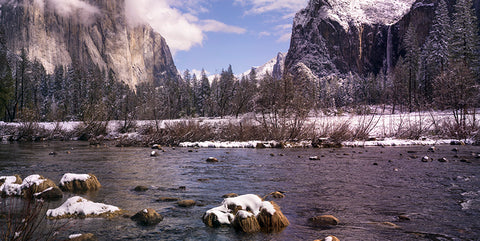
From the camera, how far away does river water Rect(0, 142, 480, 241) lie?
5.57 meters

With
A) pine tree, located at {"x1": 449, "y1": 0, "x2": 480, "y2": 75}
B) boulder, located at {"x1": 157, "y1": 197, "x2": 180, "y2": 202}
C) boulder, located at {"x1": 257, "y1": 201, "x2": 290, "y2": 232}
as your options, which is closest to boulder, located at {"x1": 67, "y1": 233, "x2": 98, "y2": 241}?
boulder, located at {"x1": 157, "y1": 197, "x2": 180, "y2": 202}

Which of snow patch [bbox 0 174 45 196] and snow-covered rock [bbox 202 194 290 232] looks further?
snow patch [bbox 0 174 45 196]

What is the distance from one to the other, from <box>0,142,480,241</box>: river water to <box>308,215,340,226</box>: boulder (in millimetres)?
118

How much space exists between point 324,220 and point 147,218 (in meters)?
3.49

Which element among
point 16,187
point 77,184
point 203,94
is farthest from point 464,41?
point 203,94

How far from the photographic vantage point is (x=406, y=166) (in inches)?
516

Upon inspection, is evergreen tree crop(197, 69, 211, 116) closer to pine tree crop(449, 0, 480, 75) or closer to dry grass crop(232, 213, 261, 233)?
pine tree crop(449, 0, 480, 75)

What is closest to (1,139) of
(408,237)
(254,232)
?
(254,232)

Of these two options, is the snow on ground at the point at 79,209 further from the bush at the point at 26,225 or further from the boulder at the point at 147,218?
the boulder at the point at 147,218

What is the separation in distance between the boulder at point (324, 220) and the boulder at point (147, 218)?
3073mm

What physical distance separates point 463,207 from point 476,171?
19.4 feet

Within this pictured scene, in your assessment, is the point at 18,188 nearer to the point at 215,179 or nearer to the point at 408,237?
the point at 215,179

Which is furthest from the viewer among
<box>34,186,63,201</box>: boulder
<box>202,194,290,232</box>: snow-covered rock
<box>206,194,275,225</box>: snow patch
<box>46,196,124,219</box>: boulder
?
<box>34,186,63,201</box>: boulder

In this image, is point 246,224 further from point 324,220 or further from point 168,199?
point 168,199
